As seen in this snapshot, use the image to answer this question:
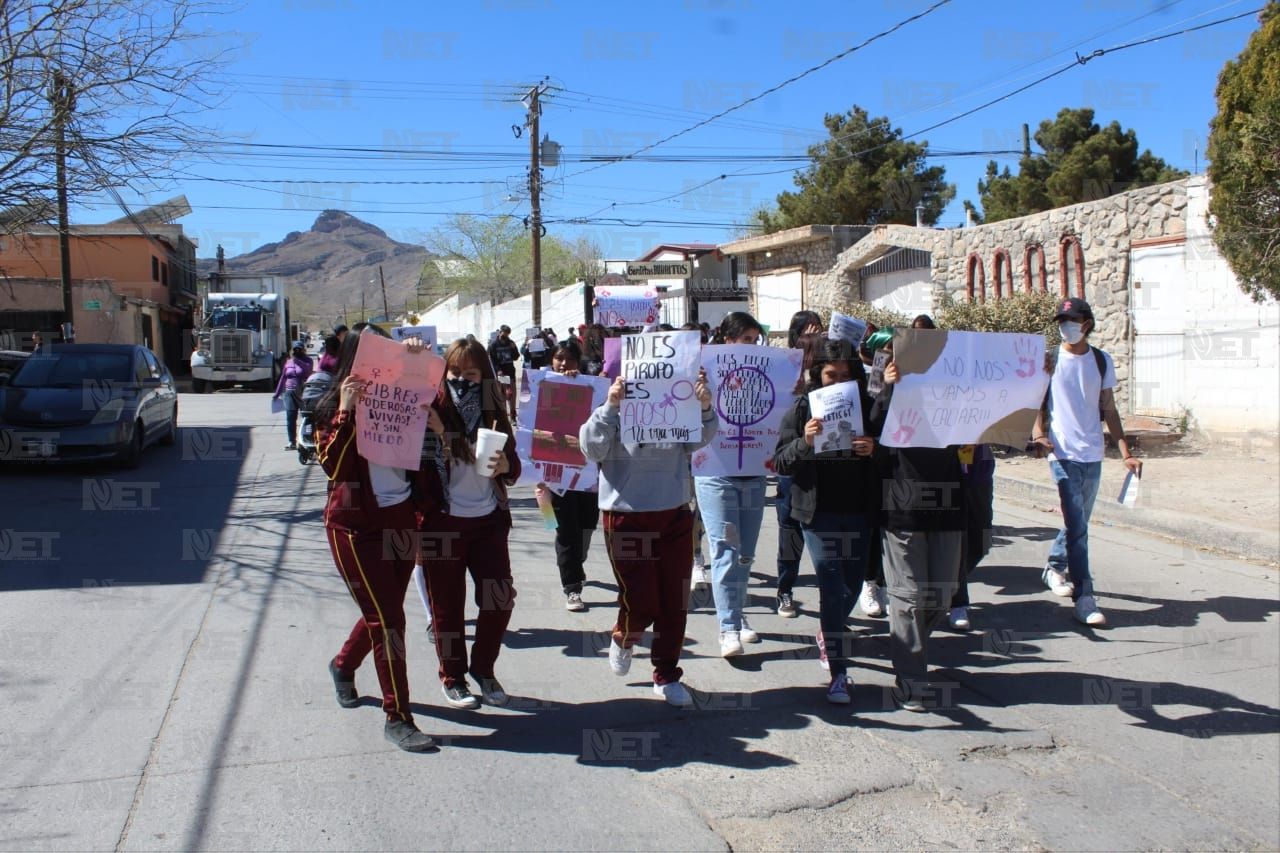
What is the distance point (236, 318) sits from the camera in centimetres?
3184

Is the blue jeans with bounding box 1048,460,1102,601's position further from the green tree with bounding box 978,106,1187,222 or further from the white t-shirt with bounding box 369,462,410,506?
the green tree with bounding box 978,106,1187,222

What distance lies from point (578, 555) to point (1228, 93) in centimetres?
842

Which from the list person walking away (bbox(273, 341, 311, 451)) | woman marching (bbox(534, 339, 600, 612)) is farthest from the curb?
person walking away (bbox(273, 341, 311, 451))

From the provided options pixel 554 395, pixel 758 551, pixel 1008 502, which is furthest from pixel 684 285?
pixel 554 395

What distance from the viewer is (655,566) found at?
16.2 feet

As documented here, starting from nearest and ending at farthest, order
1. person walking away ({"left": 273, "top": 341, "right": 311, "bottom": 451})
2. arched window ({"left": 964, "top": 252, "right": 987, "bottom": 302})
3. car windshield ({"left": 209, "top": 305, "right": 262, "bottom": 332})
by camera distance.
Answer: person walking away ({"left": 273, "top": 341, "right": 311, "bottom": 451}) < arched window ({"left": 964, "top": 252, "right": 987, "bottom": 302}) < car windshield ({"left": 209, "top": 305, "right": 262, "bottom": 332})

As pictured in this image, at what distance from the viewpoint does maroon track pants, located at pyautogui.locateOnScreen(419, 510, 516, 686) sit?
4.76 meters

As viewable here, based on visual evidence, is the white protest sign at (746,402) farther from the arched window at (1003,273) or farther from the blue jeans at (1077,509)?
the arched window at (1003,273)

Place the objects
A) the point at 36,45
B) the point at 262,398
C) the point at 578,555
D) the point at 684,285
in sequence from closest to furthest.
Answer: the point at 578,555
the point at 36,45
the point at 262,398
the point at 684,285

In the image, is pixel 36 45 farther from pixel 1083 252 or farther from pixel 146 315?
pixel 146 315

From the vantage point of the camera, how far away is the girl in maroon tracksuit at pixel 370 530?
4.32 meters

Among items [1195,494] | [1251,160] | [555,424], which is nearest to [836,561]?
[555,424]

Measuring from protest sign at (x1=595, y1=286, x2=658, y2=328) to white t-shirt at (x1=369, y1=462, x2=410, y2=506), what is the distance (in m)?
10.6

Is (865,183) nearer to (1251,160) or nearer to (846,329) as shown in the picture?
(1251,160)
